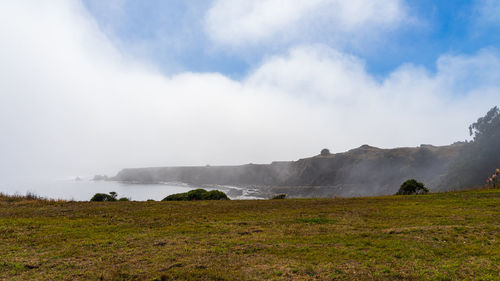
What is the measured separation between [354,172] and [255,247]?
374 ft

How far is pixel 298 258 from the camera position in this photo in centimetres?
857

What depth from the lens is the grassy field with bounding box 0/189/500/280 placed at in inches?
289

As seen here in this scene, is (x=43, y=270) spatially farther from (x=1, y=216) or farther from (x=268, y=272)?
(x=1, y=216)

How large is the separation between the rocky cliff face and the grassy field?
7977 centimetres

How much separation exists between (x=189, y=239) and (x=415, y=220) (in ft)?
40.7

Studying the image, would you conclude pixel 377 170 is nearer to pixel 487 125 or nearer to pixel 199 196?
pixel 487 125

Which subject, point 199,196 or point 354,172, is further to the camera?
point 354,172

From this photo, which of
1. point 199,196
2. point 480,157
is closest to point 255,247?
point 199,196

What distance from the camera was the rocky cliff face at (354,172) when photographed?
97938mm

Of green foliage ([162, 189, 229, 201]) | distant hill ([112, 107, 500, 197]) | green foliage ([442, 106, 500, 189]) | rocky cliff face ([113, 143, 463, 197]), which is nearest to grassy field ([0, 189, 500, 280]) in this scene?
green foliage ([162, 189, 229, 201])

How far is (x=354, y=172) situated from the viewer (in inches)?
4461

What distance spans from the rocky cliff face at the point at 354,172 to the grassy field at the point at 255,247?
262ft

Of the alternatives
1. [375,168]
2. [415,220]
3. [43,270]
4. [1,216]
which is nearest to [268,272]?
[43,270]

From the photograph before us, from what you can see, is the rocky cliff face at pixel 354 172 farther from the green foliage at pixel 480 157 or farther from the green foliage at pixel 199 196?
the green foliage at pixel 199 196
